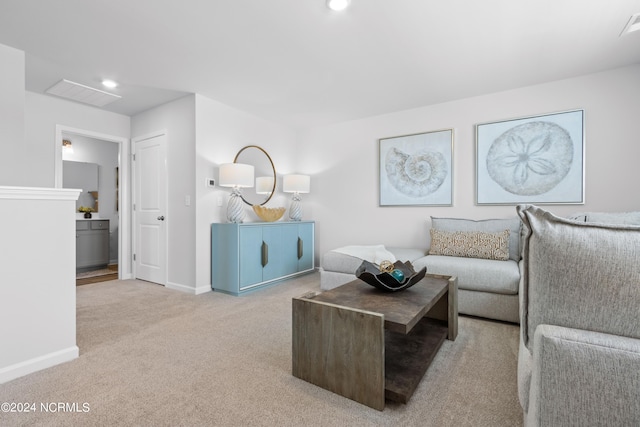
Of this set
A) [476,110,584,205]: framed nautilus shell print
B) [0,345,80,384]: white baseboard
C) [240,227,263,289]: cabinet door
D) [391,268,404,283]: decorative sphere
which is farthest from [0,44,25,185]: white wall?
[476,110,584,205]: framed nautilus shell print

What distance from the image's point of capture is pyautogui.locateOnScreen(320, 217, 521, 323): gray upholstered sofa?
2.39 m

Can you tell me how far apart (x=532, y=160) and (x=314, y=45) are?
253 cm

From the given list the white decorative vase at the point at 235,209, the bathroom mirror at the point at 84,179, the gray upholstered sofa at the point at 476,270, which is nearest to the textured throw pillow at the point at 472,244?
the gray upholstered sofa at the point at 476,270

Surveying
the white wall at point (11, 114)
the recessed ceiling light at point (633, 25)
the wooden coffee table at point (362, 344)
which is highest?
the recessed ceiling light at point (633, 25)

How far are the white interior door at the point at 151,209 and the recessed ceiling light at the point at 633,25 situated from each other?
4.44m

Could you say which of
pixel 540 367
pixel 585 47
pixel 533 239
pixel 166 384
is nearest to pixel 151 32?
pixel 166 384

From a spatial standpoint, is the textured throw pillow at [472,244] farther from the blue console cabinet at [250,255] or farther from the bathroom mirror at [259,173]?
the bathroom mirror at [259,173]

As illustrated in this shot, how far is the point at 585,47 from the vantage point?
7.89 ft

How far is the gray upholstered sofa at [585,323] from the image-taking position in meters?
0.66

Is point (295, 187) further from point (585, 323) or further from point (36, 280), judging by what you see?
point (585, 323)

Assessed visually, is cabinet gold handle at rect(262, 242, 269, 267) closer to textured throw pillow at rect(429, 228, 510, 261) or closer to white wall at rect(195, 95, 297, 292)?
white wall at rect(195, 95, 297, 292)

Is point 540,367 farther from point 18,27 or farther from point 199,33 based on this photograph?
point 18,27

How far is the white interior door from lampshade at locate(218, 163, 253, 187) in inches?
35.8

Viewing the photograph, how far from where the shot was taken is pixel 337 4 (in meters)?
1.88
